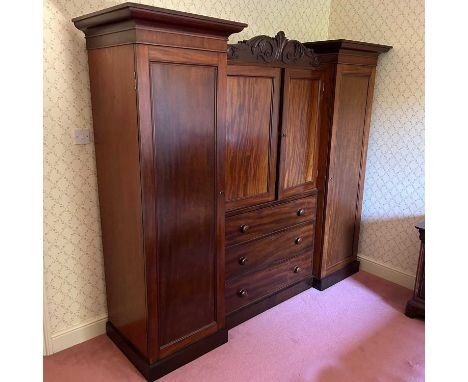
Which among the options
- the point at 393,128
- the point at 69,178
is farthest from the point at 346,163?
the point at 69,178

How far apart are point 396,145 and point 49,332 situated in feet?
9.02

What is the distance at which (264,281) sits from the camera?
2.60 metres

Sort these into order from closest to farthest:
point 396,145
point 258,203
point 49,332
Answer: point 49,332, point 258,203, point 396,145

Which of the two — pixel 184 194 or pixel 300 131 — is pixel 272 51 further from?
pixel 184 194

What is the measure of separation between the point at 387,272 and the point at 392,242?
26 cm

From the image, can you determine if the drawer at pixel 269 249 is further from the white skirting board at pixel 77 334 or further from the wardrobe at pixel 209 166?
the white skirting board at pixel 77 334

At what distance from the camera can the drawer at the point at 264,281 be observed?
242 cm

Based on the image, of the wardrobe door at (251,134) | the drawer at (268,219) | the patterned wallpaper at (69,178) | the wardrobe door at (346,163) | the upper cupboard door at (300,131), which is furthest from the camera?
the wardrobe door at (346,163)

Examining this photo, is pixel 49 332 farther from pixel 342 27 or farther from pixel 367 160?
pixel 342 27

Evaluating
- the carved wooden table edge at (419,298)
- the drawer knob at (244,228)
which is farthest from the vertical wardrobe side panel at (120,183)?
the carved wooden table edge at (419,298)

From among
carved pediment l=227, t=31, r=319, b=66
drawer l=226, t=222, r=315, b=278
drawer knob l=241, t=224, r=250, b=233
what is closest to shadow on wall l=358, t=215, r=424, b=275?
drawer l=226, t=222, r=315, b=278

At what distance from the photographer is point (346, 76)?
264 centimetres
